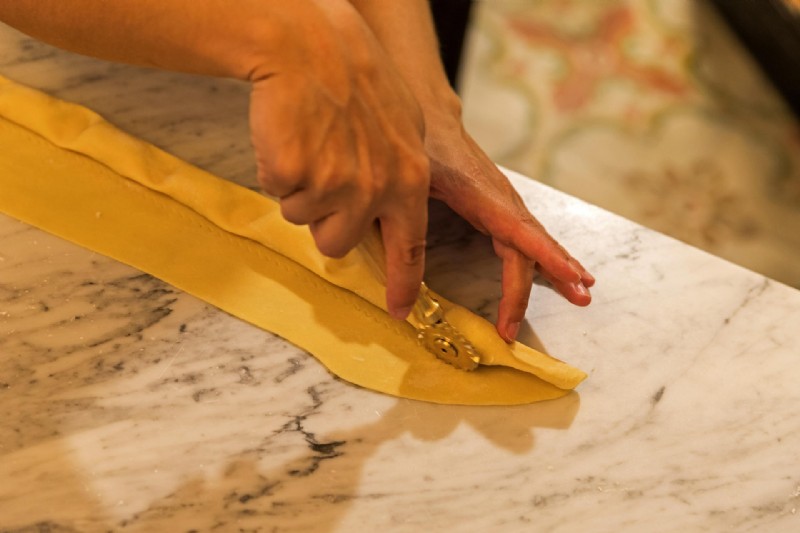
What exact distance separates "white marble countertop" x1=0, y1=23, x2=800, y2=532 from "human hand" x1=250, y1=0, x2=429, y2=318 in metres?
0.21

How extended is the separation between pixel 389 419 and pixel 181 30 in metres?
0.39

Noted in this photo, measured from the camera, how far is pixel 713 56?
1.91 m

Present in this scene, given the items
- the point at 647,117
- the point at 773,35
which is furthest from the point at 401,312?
the point at 773,35

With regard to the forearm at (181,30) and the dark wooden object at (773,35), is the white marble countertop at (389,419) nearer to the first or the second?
the forearm at (181,30)

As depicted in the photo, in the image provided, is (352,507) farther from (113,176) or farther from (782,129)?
(782,129)

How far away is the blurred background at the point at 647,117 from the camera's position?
1629mm

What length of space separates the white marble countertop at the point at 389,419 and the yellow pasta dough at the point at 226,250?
2cm

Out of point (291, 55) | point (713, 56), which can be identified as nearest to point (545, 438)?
point (291, 55)

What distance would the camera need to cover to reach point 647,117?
1781 mm

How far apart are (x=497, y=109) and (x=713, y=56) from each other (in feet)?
1.89

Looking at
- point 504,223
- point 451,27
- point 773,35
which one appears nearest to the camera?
point 504,223

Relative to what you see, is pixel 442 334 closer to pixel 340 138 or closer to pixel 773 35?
pixel 340 138

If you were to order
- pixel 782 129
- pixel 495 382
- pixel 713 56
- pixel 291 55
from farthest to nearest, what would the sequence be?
pixel 713 56, pixel 782 129, pixel 495 382, pixel 291 55

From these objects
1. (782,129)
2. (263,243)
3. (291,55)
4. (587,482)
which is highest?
(291,55)
